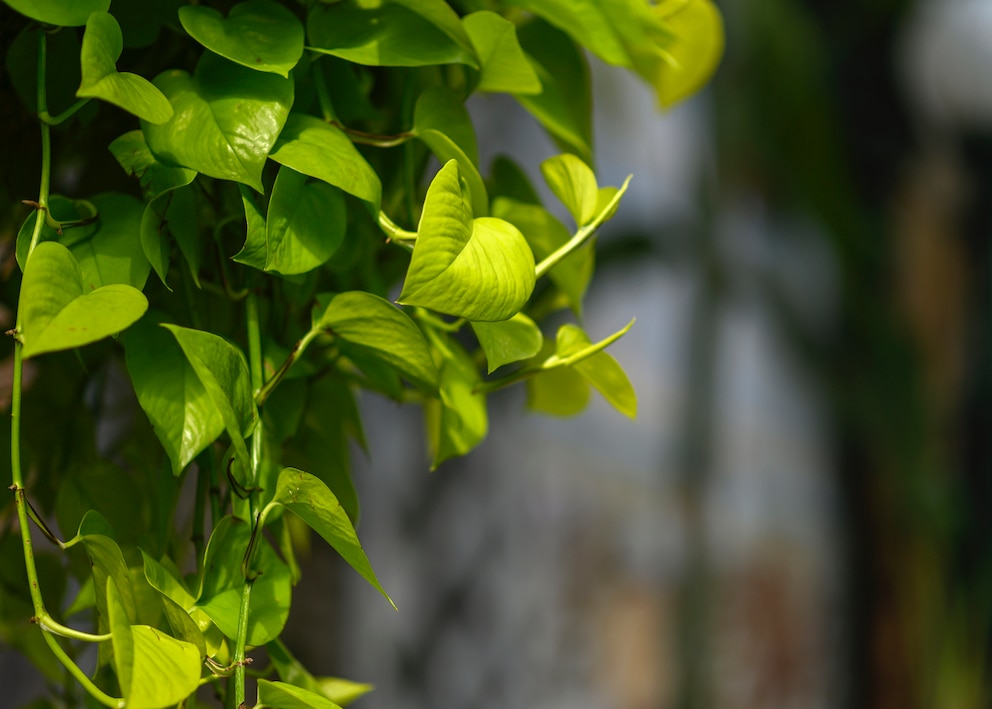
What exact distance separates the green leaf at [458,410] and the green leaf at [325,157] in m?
0.04

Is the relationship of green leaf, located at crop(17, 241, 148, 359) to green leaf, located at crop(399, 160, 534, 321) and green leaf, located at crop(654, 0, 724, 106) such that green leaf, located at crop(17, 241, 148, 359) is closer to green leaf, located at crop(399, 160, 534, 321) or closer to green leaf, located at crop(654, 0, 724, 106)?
green leaf, located at crop(399, 160, 534, 321)

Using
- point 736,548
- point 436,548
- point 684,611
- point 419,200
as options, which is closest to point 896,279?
point 736,548

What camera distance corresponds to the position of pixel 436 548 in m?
0.94

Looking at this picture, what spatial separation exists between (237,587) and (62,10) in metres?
0.09

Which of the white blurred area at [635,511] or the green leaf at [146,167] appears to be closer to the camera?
the green leaf at [146,167]

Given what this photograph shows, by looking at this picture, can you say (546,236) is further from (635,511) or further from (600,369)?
(635,511)

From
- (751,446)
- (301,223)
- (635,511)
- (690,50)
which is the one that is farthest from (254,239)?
(751,446)

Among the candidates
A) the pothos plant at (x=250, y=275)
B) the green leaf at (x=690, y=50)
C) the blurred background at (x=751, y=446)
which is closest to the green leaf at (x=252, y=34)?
the pothos plant at (x=250, y=275)

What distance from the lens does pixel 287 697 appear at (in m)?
0.11

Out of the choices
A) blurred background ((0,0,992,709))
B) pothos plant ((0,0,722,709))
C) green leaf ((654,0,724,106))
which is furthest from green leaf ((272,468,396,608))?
blurred background ((0,0,992,709))

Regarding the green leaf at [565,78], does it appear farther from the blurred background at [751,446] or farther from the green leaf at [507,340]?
the blurred background at [751,446]

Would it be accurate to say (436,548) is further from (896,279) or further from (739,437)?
(896,279)

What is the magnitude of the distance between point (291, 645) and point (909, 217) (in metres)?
0.94

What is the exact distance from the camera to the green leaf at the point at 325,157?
12 cm
